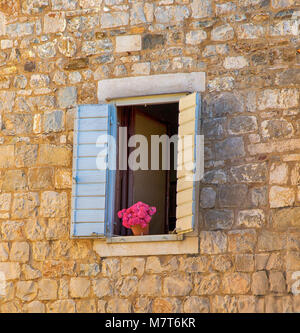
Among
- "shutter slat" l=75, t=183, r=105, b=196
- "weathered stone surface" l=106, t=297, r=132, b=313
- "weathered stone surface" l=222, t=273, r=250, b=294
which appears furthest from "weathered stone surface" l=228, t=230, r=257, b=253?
"shutter slat" l=75, t=183, r=105, b=196

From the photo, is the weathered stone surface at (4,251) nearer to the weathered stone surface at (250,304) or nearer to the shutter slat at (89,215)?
the shutter slat at (89,215)

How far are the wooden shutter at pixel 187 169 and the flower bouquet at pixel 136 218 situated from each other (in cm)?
36

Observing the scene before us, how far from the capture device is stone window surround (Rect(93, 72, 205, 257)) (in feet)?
23.9

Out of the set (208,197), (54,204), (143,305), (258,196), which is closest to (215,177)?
(208,197)

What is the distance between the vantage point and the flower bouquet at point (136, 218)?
7.50 metres

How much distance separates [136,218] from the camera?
24.6 feet

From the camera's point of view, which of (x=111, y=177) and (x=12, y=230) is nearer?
(x=111, y=177)

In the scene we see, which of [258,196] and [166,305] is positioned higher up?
[258,196]

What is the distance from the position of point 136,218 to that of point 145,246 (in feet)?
0.94

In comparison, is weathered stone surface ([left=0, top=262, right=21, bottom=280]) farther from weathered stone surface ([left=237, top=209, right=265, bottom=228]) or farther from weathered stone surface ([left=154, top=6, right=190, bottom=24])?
weathered stone surface ([left=154, top=6, right=190, bottom=24])

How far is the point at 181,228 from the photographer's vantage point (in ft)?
23.7

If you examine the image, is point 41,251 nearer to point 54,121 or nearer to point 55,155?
point 55,155

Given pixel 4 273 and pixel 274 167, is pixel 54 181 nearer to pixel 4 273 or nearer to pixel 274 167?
pixel 4 273

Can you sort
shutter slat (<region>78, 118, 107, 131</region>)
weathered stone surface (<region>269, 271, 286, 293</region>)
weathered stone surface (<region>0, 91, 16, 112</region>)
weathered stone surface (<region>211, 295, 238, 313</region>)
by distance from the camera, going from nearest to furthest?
1. weathered stone surface (<region>269, 271, 286, 293</region>)
2. weathered stone surface (<region>211, 295, 238, 313</region>)
3. shutter slat (<region>78, 118, 107, 131</region>)
4. weathered stone surface (<region>0, 91, 16, 112</region>)
